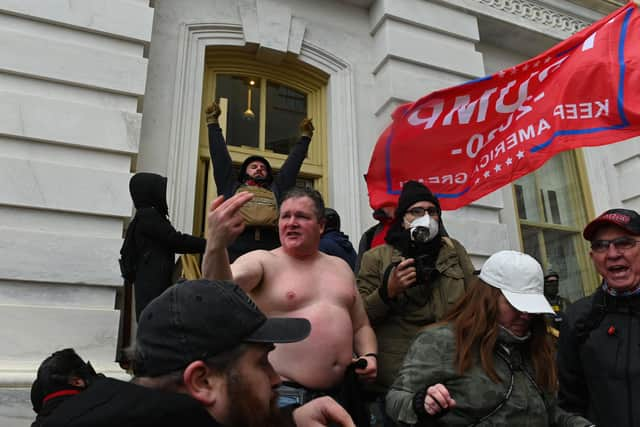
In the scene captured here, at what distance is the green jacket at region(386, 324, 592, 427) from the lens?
2.01 metres

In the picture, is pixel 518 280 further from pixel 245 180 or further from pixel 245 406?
pixel 245 180

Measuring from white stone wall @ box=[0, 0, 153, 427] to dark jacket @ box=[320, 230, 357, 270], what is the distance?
196cm

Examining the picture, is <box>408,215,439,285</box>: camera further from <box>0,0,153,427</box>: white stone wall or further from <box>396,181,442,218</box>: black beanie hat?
<box>0,0,153,427</box>: white stone wall

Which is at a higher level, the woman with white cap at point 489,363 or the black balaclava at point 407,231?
the black balaclava at point 407,231

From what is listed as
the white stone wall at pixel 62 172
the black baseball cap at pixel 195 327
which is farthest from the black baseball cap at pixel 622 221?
the white stone wall at pixel 62 172

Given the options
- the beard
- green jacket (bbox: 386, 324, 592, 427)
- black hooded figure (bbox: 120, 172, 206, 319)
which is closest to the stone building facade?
black hooded figure (bbox: 120, 172, 206, 319)

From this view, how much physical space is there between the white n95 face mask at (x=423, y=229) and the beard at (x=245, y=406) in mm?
1779

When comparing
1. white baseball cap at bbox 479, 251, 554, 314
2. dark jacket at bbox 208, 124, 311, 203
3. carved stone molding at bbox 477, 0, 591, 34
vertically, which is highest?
carved stone molding at bbox 477, 0, 591, 34

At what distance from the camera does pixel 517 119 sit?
12.4 feet

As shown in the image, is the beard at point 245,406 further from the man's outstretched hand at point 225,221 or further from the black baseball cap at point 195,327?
the man's outstretched hand at point 225,221

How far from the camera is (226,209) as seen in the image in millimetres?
1813

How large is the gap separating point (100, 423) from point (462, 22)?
23.9 ft

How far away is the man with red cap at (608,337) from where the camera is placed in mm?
2379

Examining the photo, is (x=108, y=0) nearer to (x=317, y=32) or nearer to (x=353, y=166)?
(x=317, y=32)
